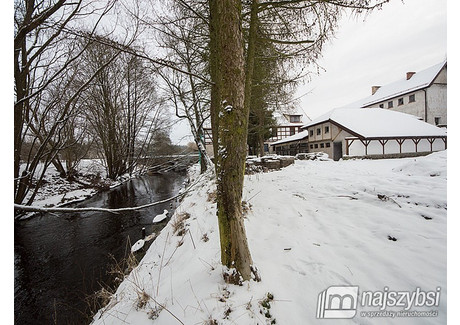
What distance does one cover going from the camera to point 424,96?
67.2 ft

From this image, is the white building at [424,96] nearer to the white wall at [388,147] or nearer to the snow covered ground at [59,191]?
the white wall at [388,147]

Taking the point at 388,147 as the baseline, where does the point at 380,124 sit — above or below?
above

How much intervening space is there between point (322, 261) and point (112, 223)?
760 cm

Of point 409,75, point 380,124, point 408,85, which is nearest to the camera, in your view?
point 380,124

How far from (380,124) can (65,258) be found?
24315 millimetres

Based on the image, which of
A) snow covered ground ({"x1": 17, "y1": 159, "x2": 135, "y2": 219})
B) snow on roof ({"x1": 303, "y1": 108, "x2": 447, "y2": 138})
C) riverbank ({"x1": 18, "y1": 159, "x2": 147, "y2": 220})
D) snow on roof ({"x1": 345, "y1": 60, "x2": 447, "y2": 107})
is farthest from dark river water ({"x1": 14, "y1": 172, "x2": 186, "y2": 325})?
snow on roof ({"x1": 345, "y1": 60, "x2": 447, "y2": 107})

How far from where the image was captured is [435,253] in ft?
6.26

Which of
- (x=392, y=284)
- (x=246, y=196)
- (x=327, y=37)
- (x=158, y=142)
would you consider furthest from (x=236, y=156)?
(x=158, y=142)

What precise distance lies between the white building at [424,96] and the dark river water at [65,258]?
30.3 meters

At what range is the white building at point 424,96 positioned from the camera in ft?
66.2

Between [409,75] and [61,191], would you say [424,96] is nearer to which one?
[409,75]

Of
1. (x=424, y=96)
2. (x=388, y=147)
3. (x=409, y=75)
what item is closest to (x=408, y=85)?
(x=409, y=75)

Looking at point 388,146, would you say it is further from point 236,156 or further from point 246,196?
point 236,156

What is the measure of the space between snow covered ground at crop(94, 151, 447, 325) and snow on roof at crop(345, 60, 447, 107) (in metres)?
27.6
